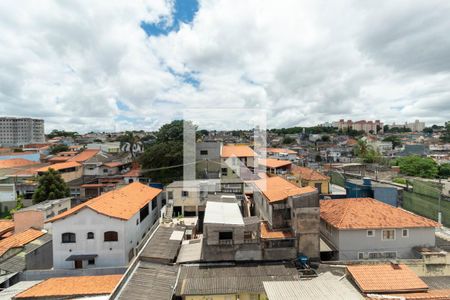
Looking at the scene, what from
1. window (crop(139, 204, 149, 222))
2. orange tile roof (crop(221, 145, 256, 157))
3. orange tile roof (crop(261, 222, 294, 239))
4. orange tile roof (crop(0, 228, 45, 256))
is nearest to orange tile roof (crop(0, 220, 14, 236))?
orange tile roof (crop(0, 228, 45, 256))

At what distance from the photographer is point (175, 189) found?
25.9 m

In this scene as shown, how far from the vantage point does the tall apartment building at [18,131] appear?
11631 centimetres

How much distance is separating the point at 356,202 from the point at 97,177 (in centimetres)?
3596

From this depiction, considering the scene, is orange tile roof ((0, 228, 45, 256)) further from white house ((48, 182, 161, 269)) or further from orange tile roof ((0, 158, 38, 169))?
orange tile roof ((0, 158, 38, 169))

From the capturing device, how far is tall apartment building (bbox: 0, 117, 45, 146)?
382 feet

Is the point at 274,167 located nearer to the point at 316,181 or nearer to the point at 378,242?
the point at 316,181

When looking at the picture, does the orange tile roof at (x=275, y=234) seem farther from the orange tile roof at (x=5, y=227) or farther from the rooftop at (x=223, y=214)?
the orange tile roof at (x=5, y=227)

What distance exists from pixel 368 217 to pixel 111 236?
1685cm

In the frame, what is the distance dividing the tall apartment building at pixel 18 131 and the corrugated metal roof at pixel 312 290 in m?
133

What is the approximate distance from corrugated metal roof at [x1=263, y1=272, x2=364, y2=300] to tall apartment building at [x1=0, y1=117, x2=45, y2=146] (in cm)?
13281

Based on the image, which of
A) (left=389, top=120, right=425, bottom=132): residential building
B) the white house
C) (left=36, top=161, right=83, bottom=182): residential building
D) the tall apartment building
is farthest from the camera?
(left=389, top=120, right=425, bottom=132): residential building

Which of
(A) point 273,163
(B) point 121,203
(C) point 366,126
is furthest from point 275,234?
(C) point 366,126

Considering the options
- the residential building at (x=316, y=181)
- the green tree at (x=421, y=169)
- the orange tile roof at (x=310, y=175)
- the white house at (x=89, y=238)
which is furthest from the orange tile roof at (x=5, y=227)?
the green tree at (x=421, y=169)

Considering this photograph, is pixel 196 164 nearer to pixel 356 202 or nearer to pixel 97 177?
pixel 97 177
